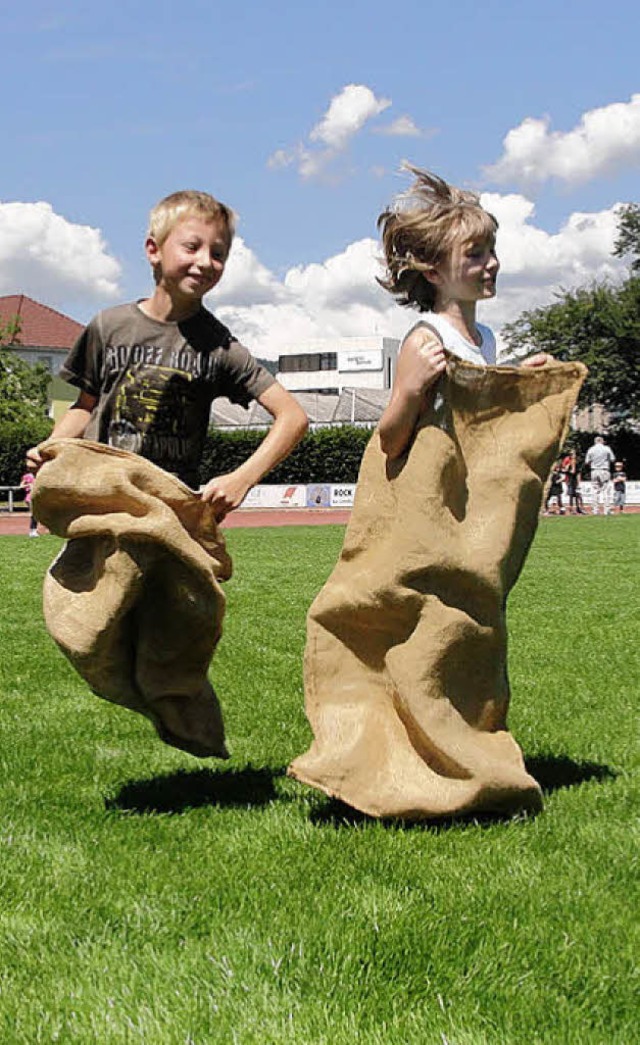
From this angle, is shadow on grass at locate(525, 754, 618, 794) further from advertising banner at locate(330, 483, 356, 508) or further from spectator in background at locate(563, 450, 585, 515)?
advertising banner at locate(330, 483, 356, 508)

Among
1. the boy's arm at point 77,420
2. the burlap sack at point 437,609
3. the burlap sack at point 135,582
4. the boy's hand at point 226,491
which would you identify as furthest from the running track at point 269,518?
the burlap sack at point 437,609

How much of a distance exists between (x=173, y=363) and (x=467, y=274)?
3.53ft

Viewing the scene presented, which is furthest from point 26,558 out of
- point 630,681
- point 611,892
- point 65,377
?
point 611,892

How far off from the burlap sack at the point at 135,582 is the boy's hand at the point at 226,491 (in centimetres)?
4

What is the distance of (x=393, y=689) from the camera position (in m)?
4.14

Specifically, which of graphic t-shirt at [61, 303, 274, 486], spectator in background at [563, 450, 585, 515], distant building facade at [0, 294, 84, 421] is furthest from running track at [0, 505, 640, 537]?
distant building facade at [0, 294, 84, 421]

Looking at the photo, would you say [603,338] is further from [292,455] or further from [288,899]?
[288,899]

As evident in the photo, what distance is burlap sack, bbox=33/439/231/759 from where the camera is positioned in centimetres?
399

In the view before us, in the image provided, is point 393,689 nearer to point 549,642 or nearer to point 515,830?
point 515,830

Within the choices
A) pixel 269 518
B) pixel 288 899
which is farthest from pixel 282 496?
pixel 288 899

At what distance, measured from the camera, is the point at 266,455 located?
169 inches

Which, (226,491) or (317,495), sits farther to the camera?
(317,495)

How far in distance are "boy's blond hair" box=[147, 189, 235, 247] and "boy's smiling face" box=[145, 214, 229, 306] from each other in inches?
0.6

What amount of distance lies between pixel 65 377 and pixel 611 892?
259 centimetres
